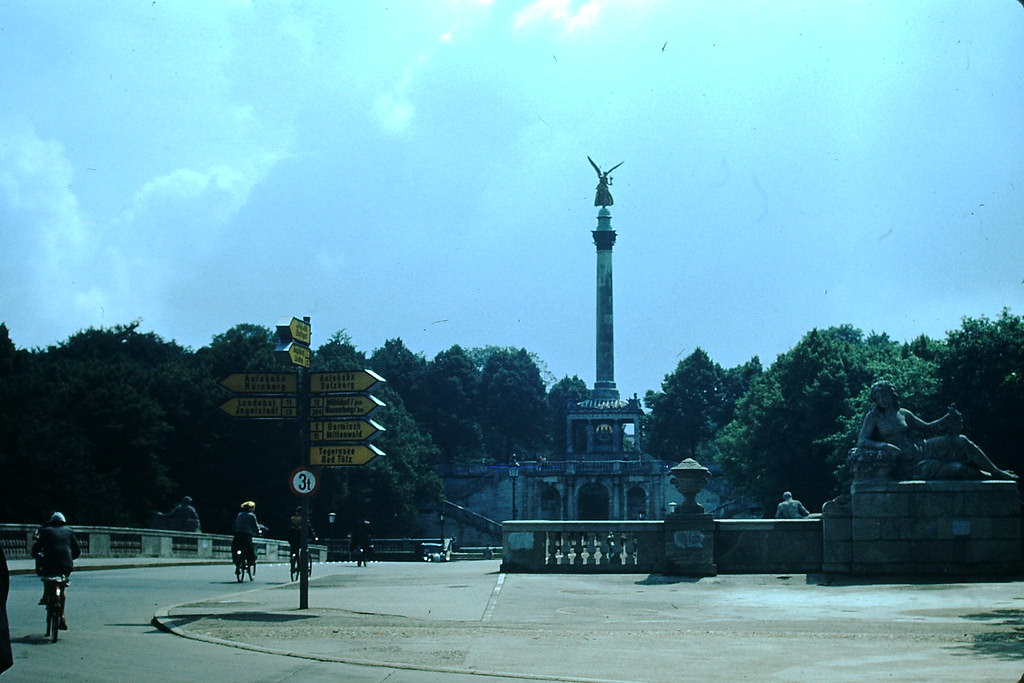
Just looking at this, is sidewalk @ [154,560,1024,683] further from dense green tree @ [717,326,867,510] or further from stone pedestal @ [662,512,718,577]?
dense green tree @ [717,326,867,510]

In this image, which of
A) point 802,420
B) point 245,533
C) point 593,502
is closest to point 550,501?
point 593,502

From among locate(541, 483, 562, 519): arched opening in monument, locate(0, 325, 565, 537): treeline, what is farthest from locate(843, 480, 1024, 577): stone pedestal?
locate(541, 483, 562, 519): arched opening in monument

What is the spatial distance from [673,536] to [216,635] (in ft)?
39.0

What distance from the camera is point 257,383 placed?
22.4 metres

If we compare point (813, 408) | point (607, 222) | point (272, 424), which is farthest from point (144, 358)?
point (813, 408)

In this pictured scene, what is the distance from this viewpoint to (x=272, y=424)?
79188 mm

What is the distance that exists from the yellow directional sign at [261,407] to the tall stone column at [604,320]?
104 meters

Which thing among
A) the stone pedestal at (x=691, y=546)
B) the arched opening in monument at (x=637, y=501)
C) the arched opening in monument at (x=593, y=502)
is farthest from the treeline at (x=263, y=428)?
the stone pedestal at (x=691, y=546)

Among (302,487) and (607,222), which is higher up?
(607,222)

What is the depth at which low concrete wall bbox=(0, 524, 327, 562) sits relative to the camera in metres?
38.2

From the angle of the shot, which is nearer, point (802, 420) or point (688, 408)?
point (802, 420)

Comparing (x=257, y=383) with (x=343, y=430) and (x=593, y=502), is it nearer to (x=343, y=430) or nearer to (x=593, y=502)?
(x=343, y=430)

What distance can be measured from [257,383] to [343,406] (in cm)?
138

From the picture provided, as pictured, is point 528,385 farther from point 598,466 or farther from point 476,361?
point 598,466
